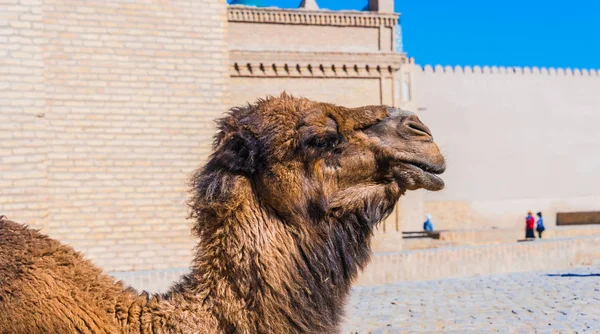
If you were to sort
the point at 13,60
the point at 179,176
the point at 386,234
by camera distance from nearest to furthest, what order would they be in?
1. the point at 13,60
2. the point at 179,176
3. the point at 386,234

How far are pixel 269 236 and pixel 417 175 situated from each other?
1.41 ft

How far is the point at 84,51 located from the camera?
1037 centimetres

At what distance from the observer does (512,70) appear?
1318 inches

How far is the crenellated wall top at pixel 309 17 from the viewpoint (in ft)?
75.2

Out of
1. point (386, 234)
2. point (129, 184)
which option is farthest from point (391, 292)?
point (386, 234)

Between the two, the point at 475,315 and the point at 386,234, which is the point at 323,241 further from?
the point at 386,234

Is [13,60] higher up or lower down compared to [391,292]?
higher up

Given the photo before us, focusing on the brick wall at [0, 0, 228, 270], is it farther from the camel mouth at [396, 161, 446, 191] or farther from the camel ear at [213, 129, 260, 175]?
the camel mouth at [396, 161, 446, 191]

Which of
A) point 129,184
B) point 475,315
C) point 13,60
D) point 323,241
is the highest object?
point 13,60

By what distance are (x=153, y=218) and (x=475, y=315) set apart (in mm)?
4799

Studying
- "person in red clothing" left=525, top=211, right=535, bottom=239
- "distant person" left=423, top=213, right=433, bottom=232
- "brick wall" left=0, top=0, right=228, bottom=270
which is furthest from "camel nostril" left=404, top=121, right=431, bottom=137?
"distant person" left=423, top=213, right=433, bottom=232

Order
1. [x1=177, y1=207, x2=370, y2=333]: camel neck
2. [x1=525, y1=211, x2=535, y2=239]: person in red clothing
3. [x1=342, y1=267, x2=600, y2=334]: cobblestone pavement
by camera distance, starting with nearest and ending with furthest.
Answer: [x1=177, y1=207, x2=370, y2=333]: camel neck, [x1=342, y1=267, x2=600, y2=334]: cobblestone pavement, [x1=525, y1=211, x2=535, y2=239]: person in red clothing

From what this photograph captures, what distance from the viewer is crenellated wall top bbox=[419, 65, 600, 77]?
32.2 metres

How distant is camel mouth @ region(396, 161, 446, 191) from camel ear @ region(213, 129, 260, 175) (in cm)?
39
